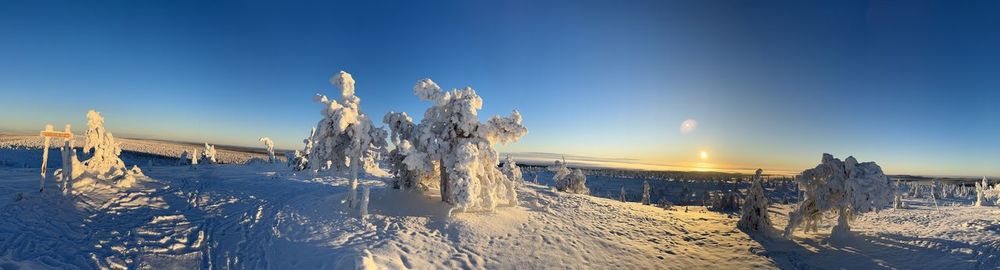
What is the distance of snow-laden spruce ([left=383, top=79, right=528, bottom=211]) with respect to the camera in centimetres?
1797

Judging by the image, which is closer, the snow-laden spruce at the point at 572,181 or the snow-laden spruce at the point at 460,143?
the snow-laden spruce at the point at 460,143

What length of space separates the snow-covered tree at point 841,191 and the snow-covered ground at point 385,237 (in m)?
1.13

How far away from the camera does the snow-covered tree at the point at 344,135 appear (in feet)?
60.1

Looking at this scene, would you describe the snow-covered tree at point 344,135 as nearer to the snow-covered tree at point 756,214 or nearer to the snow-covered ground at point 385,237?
the snow-covered ground at point 385,237

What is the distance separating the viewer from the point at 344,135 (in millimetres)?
19062

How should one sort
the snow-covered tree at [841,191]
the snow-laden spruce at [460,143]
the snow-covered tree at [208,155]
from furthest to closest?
the snow-covered tree at [208,155]
the snow-covered tree at [841,191]
the snow-laden spruce at [460,143]

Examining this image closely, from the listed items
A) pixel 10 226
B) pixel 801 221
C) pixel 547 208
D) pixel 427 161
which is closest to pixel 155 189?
Answer: pixel 10 226

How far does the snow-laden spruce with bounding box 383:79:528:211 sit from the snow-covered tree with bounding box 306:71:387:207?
1679 mm

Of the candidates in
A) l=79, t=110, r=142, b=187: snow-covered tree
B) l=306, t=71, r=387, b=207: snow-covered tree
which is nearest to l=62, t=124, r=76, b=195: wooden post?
l=79, t=110, r=142, b=187: snow-covered tree

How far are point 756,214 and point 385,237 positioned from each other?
21.6 m

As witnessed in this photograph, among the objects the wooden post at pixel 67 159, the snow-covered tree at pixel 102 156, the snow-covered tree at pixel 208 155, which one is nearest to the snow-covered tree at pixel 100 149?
the snow-covered tree at pixel 102 156

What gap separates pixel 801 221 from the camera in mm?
22141

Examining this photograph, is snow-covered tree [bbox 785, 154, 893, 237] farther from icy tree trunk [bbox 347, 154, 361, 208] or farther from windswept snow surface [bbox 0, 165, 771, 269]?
icy tree trunk [bbox 347, 154, 361, 208]

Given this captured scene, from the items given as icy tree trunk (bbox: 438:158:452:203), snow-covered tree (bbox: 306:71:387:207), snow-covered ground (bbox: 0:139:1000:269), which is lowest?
snow-covered ground (bbox: 0:139:1000:269)
